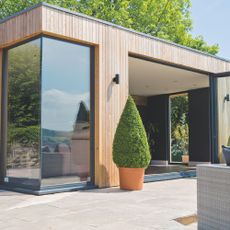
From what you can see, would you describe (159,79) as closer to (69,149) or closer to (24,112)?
(69,149)

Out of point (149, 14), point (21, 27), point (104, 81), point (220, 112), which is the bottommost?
point (220, 112)

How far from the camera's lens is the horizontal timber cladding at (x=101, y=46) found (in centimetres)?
625

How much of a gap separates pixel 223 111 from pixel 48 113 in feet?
19.1

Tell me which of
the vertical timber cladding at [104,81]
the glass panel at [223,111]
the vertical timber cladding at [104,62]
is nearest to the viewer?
Result: the vertical timber cladding at [104,62]

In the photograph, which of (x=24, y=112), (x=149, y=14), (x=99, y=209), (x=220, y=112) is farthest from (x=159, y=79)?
(x=149, y=14)

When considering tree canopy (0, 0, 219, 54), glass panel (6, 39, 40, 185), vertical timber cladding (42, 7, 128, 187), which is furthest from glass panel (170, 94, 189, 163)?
glass panel (6, 39, 40, 185)

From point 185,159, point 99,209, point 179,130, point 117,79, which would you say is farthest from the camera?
point 179,130

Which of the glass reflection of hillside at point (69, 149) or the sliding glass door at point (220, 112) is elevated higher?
the sliding glass door at point (220, 112)

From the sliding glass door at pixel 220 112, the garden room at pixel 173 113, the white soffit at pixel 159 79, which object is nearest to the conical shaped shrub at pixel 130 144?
the white soffit at pixel 159 79

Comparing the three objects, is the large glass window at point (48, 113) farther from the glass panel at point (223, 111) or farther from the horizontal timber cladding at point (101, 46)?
the glass panel at point (223, 111)

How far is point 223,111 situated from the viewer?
10266 millimetres

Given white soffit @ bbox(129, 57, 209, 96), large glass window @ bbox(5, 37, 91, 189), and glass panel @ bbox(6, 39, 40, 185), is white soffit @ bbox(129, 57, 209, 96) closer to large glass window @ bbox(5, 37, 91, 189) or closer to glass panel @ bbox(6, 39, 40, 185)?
large glass window @ bbox(5, 37, 91, 189)

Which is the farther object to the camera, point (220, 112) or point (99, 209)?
point (220, 112)

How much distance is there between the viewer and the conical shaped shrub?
21.1 feet
